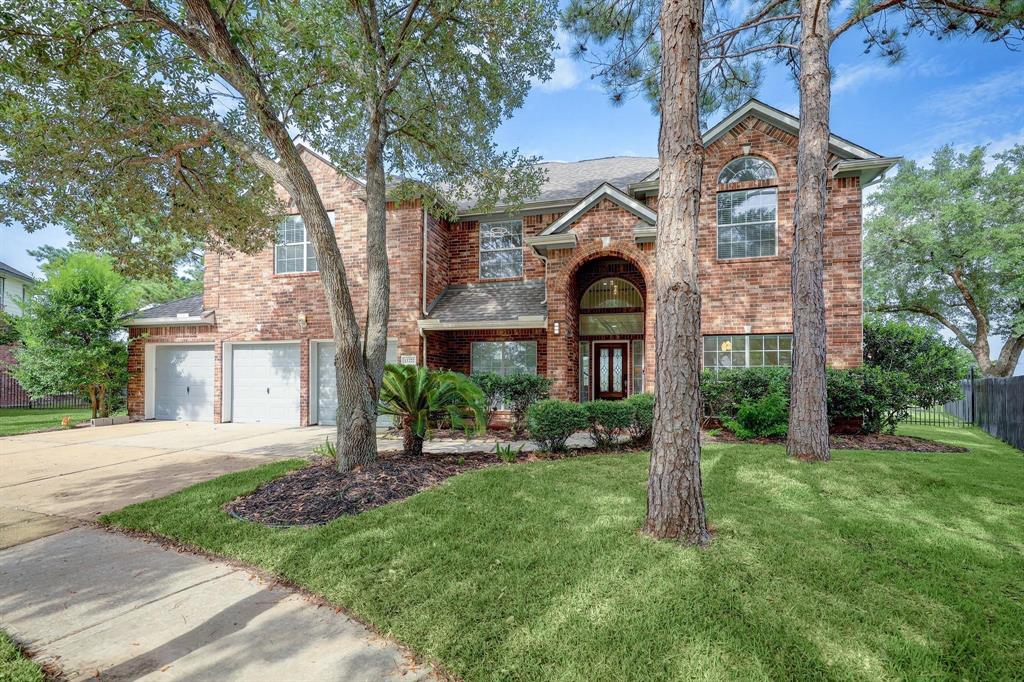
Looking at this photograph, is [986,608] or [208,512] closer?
[986,608]

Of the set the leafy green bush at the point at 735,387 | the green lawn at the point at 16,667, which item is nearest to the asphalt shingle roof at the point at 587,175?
the leafy green bush at the point at 735,387

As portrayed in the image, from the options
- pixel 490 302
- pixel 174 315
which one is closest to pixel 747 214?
pixel 490 302

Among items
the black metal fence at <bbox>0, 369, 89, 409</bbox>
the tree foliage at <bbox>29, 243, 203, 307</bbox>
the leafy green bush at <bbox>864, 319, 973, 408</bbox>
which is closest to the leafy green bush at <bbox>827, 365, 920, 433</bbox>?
the leafy green bush at <bbox>864, 319, 973, 408</bbox>

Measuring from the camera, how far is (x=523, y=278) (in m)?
13.5

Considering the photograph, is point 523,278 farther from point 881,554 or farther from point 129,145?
point 881,554

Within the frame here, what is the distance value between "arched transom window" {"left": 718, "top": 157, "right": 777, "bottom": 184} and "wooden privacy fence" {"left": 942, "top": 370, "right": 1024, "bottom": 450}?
661cm

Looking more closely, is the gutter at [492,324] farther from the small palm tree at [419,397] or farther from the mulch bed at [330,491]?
the mulch bed at [330,491]

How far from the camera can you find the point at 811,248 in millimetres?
7824

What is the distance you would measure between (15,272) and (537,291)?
33034 millimetres

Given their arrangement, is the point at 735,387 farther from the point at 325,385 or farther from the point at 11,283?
the point at 11,283

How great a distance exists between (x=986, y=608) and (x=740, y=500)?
2.25 m

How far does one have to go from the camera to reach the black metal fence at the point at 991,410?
31.4 feet

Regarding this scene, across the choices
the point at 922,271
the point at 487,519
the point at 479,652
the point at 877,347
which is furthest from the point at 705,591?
the point at 922,271

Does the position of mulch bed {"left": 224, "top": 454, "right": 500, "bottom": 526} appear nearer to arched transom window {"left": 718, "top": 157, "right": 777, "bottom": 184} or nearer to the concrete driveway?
the concrete driveway
